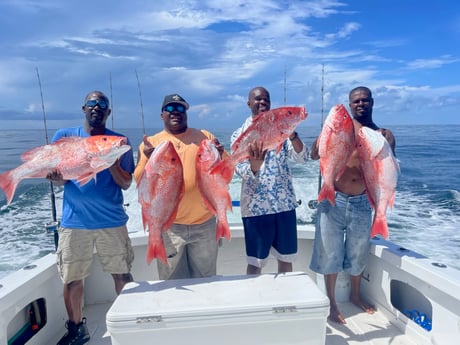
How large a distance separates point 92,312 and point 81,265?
1081 mm

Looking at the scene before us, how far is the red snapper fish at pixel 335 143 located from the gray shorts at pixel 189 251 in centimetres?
104

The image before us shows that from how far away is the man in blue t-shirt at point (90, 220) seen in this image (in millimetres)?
3020

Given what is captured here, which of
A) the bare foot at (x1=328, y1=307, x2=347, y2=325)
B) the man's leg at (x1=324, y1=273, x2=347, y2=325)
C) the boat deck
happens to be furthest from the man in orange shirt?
the bare foot at (x1=328, y1=307, x2=347, y2=325)

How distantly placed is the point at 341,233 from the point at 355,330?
0.91 meters

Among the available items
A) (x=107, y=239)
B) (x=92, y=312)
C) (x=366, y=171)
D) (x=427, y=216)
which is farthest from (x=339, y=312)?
(x=427, y=216)

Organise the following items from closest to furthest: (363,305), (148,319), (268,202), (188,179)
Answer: (148,319) → (188,179) → (268,202) → (363,305)

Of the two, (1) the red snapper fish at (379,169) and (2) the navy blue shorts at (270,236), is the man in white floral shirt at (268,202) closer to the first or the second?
(2) the navy blue shorts at (270,236)

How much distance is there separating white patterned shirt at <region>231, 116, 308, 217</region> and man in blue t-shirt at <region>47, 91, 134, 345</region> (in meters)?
1.01

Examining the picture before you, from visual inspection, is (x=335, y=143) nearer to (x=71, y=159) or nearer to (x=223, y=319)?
(x=223, y=319)

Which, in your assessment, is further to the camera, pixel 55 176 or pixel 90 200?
pixel 90 200

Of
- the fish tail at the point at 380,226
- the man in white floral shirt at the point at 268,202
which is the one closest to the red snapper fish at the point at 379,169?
the fish tail at the point at 380,226

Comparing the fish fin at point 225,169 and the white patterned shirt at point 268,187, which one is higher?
the fish fin at point 225,169

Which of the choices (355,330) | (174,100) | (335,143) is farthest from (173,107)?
(355,330)

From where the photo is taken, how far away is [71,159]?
262 centimetres
